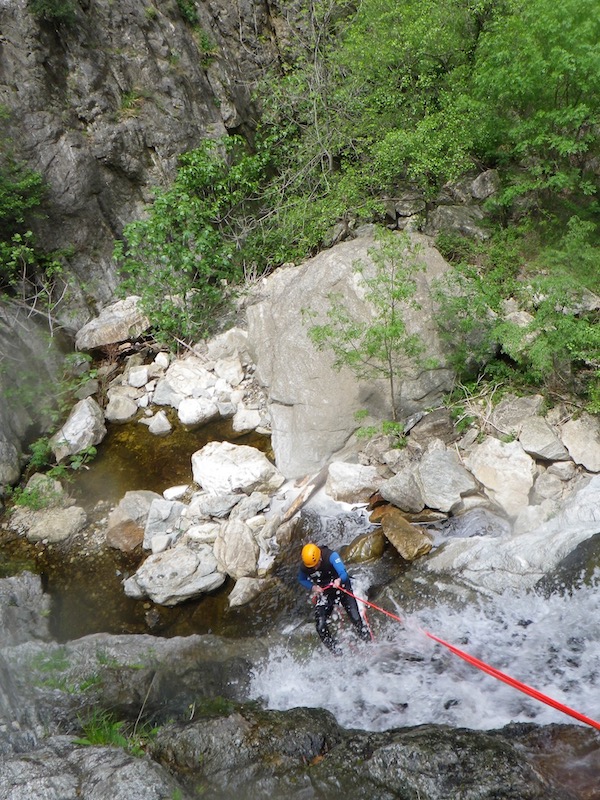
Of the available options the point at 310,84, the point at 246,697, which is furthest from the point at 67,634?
the point at 310,84

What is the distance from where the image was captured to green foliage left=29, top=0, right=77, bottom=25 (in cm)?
1159

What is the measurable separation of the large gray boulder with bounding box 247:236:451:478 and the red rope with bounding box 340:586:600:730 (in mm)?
2939

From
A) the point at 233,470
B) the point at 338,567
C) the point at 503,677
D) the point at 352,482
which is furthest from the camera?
the point at 233,470

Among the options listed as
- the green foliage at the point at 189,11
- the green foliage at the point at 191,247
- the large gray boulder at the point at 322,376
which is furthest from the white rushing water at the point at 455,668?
the green foliage at the point at 189,11

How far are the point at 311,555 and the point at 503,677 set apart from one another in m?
2.24

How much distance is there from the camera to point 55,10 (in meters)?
11.8

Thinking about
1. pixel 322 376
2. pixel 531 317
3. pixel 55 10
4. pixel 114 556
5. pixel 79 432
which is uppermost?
pixel 55 10

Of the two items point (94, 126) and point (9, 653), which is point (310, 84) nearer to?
point (94, 126)

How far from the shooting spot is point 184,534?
798 cm

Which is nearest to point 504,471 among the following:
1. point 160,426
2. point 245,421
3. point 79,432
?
point 245,421

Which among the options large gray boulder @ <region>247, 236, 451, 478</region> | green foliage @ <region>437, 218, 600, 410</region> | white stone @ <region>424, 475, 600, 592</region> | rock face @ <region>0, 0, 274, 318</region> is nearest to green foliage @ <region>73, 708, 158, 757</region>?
white stone @ <region>424, 475, 600, 592</region>

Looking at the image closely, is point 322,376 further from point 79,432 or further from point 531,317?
point 79,432

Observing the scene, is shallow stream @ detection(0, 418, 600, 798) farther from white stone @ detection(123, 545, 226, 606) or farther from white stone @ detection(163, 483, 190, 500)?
white stone @ detection(163, 483, 190, 500)

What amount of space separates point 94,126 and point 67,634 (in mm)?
11648
